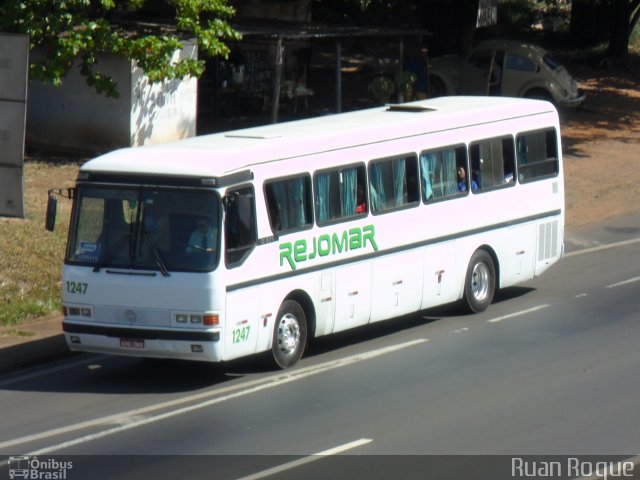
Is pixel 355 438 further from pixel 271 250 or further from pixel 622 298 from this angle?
pixel 622 298

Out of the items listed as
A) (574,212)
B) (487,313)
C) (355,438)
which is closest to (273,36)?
(574,212)

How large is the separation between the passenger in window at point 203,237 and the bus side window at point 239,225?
0.49 feet

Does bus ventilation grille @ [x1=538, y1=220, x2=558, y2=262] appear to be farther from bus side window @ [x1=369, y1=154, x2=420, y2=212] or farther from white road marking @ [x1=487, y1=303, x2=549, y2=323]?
bus side window @ [x1=369, y1=154, x2=420, y2=212]

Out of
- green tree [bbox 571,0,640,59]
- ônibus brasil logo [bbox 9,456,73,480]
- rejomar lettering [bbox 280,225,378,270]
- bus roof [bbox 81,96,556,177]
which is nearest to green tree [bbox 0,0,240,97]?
bus roof [bbox 81,96,556,177]

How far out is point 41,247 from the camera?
19.0 metres

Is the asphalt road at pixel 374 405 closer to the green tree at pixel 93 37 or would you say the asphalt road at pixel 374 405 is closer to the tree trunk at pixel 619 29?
the green tree at pixel 93 37

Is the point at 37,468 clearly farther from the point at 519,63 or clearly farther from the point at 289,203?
the point at 519,63

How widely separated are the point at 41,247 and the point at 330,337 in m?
5.53

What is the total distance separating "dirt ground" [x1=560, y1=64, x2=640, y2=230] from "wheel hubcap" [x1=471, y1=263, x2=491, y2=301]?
7460mm

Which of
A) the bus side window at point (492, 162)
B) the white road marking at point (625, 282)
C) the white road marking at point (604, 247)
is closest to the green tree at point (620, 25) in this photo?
the white road marking at point (604, 247)

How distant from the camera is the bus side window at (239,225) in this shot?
42.4 feet

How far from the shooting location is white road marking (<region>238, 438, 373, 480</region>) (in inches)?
381

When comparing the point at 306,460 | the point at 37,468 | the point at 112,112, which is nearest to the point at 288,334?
the point at 306,460

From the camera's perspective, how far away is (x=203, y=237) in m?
12.9
